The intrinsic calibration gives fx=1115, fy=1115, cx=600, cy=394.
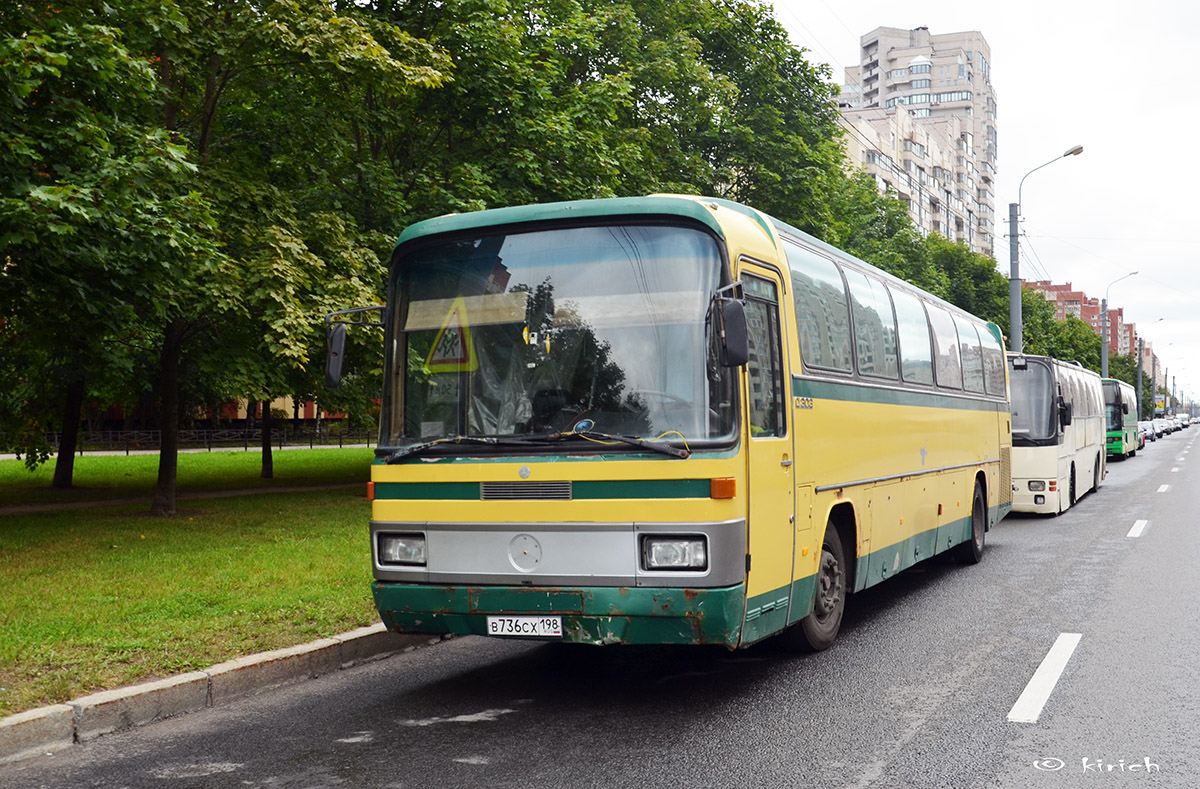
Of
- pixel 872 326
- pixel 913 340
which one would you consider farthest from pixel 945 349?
pixel 872 326

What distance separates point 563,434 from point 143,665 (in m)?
3.07

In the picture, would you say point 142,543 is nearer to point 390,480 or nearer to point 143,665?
point 143,665

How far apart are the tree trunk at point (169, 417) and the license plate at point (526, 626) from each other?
11.7 metres

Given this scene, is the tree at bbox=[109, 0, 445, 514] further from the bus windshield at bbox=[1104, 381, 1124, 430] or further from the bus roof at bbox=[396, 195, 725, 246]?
the bus windshield at bbox=[1104, 381, 1124, 430]

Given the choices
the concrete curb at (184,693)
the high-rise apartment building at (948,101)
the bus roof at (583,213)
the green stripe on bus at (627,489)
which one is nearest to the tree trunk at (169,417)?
the concrete curb at (184,693)

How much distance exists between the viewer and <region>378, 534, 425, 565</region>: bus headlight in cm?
659

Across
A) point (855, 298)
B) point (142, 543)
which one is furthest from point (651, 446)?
point (142, 543)

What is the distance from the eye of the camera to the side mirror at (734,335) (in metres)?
5.79

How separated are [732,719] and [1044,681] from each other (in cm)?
214

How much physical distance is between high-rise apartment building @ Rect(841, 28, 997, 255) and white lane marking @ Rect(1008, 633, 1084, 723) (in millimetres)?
111042

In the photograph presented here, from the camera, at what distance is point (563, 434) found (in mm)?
6195

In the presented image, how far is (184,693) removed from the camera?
654cm

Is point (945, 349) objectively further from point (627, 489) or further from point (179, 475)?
point (179, 475)

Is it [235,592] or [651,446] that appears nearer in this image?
[651,446]
